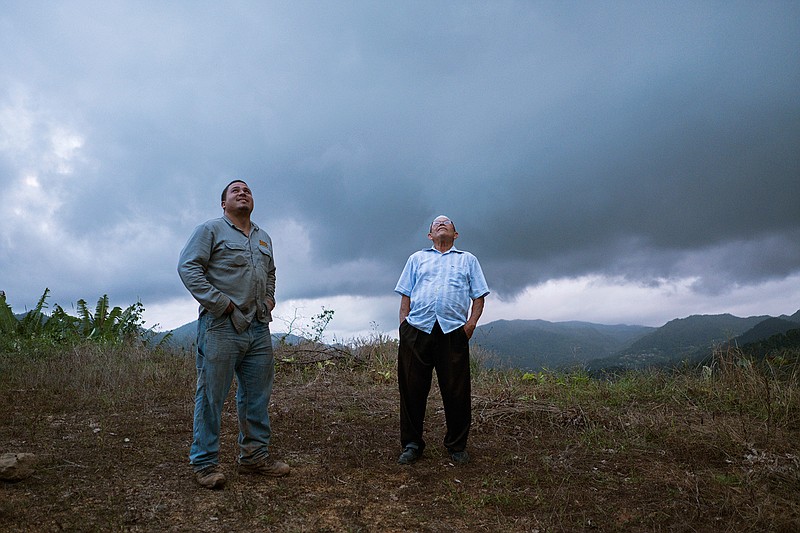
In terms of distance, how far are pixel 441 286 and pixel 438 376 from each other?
2.62 feet

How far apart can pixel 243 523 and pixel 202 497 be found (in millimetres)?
610

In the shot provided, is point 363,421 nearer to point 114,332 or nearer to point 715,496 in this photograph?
point 715,496

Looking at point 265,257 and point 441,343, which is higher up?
point 265,257

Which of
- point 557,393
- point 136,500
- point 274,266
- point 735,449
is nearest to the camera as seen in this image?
point 136,500

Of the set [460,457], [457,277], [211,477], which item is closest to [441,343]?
[457,277]

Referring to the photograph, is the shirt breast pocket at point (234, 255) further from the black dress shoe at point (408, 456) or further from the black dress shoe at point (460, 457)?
the black dress shoe at point (460, 457)

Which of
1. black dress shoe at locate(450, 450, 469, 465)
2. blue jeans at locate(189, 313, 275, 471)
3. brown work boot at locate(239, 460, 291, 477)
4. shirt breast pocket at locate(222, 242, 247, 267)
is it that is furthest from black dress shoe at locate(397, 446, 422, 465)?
shirt breast pocket at locate(222, 242, 247, 267)

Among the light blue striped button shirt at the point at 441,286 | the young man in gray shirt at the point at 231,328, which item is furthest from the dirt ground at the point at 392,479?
the light blue striped button shirt at the point at 441,286

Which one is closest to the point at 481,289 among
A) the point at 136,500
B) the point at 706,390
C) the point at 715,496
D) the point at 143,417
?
the point at 715,496

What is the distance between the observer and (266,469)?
190 inches

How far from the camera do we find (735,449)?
17.5 ft

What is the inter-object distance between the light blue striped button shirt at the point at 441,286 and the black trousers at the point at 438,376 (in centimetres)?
10

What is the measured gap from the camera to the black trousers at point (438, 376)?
5.22 m

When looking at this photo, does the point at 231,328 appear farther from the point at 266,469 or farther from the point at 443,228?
the point at 443,228
